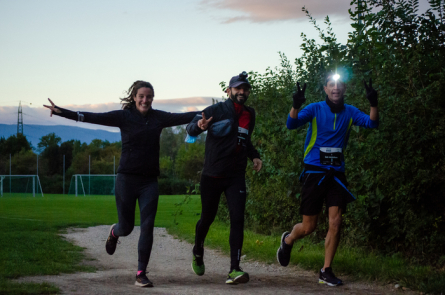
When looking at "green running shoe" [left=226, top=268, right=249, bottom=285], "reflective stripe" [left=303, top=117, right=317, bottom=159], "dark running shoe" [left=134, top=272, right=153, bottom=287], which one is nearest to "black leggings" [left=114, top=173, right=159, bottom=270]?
"dark running shoe" [left=134, top=272, right=153, bottom=287]

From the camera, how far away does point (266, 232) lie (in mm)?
11375

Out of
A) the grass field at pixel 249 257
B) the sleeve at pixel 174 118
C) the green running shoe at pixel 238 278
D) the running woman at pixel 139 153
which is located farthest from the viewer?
the sleeve at pixel 174 118

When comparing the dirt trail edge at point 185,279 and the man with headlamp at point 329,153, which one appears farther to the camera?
the man with headlamp at point 329,153

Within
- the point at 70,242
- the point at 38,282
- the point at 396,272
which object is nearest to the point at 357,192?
the point at 396,272

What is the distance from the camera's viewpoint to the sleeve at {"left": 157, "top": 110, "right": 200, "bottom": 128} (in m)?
6.70

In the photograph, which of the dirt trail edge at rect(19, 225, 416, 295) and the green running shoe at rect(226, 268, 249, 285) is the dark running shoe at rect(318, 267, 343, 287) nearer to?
the dirt trail edge at rect(19, 225, 416, 295)

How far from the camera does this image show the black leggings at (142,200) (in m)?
6.34

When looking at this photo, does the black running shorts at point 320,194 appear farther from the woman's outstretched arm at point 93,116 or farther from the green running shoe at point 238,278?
the woman's outstretched arm at point 93,116

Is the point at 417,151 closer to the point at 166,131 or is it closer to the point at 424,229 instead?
the point at 424,229

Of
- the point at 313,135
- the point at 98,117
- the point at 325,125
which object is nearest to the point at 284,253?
the point at 313,135

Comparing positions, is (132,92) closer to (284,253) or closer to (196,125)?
(196,125)

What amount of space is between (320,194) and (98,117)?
2682 mm

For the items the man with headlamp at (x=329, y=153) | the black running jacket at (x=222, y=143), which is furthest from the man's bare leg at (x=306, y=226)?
the black running jacket at (x=222, y=143)

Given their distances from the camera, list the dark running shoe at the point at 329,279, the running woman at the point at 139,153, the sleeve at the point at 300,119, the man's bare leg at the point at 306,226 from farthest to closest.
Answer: the running woman at the point at 139,153, the man's bare leg at the point at 306,226, the sleeve at the point at 300,119, the dark running shoe at the point at 329,279
